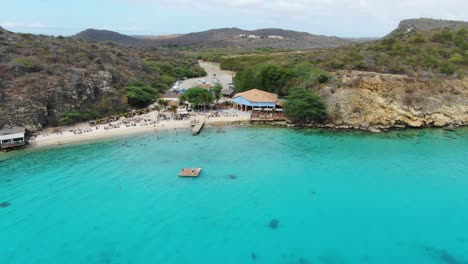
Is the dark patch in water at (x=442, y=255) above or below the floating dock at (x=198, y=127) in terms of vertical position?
below

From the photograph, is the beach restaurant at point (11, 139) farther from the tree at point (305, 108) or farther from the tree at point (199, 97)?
the tree at point (305, 108)

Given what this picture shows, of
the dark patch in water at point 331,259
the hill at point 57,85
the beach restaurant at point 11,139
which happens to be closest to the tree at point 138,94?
the hill at point 57,85

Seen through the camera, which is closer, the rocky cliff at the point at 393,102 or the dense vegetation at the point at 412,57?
the rocky cliff at the point at 393,102

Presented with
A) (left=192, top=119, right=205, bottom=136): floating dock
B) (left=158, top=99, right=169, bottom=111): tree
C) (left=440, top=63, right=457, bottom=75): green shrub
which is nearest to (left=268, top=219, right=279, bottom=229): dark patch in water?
(left=192, top=119, right=205, bottom=136): floating dock

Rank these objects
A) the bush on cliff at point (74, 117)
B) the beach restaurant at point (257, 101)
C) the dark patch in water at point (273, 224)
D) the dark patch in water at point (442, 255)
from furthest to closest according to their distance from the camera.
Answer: the beach restaurant at point (257, 101), the bush on cliff at point (74, 117), the dark patch in water at point (273, 224), the dark patch in water at point (442, 255)

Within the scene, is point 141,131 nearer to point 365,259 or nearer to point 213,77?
point 365,259

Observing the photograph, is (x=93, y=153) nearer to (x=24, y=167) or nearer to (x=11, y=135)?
(x=24, y=167)

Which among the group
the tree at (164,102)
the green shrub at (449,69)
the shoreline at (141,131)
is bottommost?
the shoreline at (141,131)
